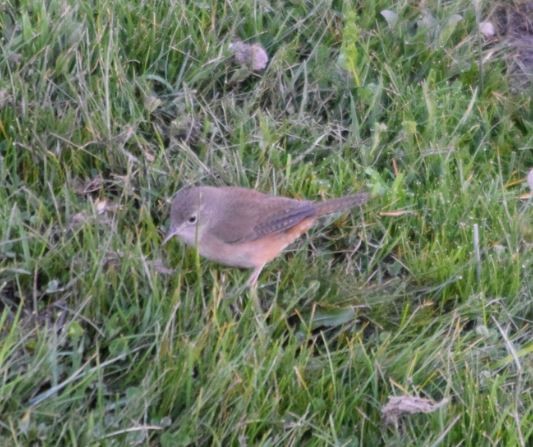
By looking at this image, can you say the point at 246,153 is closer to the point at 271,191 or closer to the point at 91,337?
the point at 271,191

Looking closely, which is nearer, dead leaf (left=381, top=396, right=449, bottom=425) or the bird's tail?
dead leaf (left=381, top=396, right=449, bottom=425)

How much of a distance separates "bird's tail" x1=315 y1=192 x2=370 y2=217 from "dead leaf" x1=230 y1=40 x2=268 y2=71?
1255mm

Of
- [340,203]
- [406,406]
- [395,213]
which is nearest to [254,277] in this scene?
[340,203]

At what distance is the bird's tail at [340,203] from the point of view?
582cm

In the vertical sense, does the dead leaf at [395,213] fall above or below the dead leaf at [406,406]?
below

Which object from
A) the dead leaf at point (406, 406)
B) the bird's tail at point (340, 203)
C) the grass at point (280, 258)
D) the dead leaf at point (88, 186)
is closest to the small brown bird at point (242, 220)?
the bird's tail at point (340, 203)

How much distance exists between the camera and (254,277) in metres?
5.60

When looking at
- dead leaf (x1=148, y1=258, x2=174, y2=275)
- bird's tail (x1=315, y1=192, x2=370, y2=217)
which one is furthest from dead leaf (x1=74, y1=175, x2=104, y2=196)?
bird's tail (x1=315, y1=192, x2=370, y2=217)

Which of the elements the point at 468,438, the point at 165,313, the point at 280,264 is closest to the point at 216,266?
the point at 280,264

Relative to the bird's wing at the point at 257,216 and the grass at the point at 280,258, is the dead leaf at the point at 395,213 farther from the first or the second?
the bird's wing at the point at 257,216

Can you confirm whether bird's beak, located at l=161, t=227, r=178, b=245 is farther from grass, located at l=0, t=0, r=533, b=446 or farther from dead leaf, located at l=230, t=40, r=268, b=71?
dead leaf, located at l=230, t=40, r=268, b=71

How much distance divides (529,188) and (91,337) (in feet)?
9.04

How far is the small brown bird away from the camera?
561 cm

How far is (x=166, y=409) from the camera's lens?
15.5 feet
